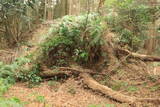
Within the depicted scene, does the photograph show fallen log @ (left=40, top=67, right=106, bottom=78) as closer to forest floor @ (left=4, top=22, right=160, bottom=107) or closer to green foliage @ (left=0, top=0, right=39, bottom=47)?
forest floor @ (left=4, top=22, right=160, bottom=107)

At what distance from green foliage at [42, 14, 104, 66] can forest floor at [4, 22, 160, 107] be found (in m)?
1.02

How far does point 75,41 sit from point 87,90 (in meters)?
2.25

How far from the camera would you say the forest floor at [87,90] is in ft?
22.8

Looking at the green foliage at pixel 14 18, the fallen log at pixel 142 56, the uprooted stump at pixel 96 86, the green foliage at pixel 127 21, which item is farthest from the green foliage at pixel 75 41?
the green foliage at pixel 14 18

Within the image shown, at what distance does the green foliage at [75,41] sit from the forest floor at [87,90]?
102cm

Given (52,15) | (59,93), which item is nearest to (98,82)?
(59,93)

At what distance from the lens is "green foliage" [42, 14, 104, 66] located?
29.8ft

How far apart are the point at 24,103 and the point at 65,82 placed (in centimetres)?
280

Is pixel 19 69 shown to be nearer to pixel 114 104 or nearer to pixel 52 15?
pixel 114 104

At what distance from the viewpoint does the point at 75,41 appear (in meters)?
9.47

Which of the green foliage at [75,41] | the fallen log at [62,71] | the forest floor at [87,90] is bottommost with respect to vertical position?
the forest floor at [87,90]

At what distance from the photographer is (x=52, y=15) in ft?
66.0

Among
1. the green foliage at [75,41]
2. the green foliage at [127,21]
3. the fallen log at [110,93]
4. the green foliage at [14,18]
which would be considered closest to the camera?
the fallen log at [110,93]

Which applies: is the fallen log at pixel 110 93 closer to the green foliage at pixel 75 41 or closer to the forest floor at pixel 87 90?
the forest floor at pixel 87 90
